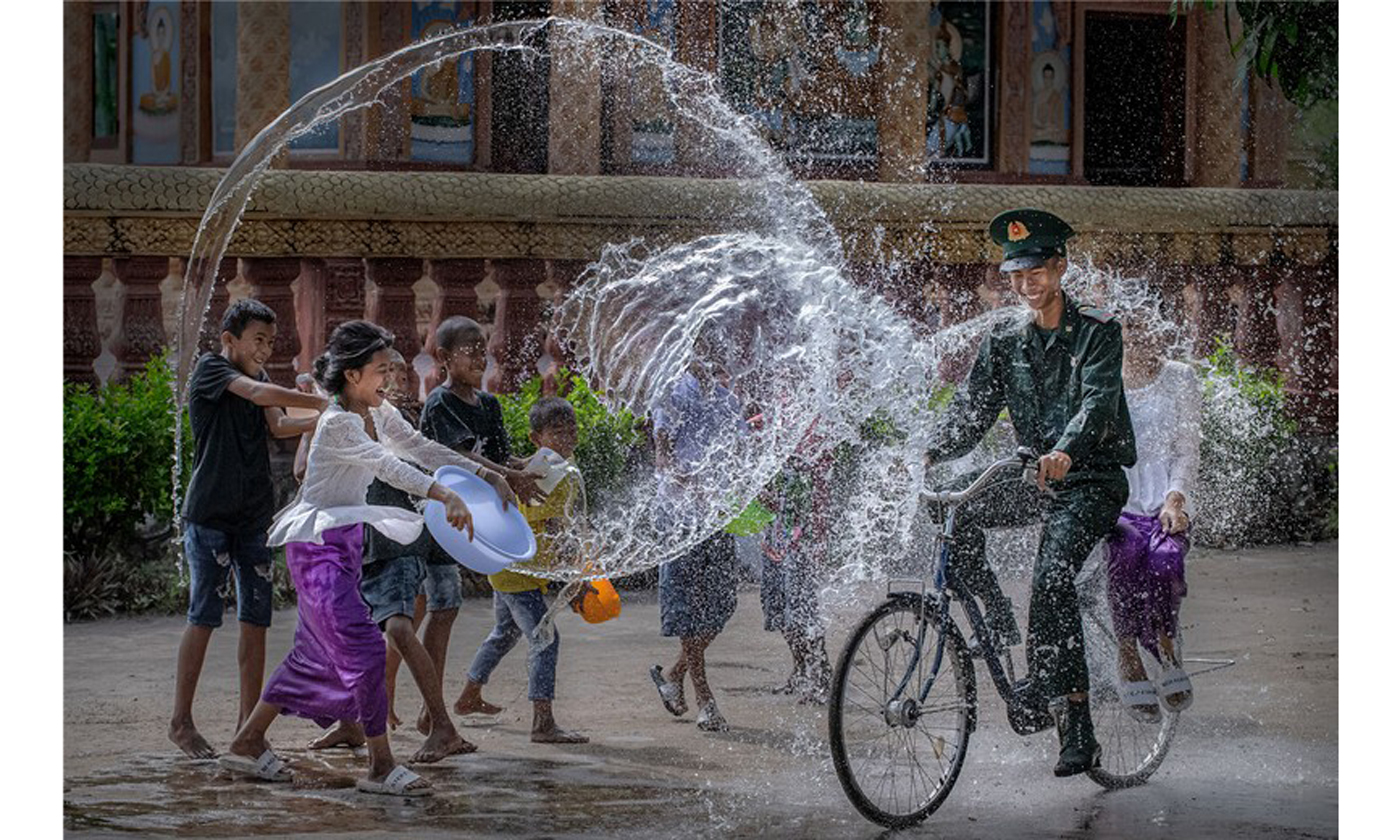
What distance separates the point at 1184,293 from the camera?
10797 millimetres

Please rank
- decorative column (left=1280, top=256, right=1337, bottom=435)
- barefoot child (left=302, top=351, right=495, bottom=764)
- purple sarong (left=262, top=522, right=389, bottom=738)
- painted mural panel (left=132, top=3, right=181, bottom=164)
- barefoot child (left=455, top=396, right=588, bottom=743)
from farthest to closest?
painted mural panel (left=132, top=3, right=181, bottom=164) < decorative column (left=1280, top=256, right=1337, bottom=435) < barefoot child (left=455, top=396, right=588, bottom=743) < barefoot child (left=302, top=351, right=495, bottom=764) < purple sarong (left=262, top=522, right=389, bottom=738)

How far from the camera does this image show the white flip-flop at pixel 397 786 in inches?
236

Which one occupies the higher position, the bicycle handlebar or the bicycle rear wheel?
the bicycle handlebar

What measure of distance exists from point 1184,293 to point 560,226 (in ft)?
11.2

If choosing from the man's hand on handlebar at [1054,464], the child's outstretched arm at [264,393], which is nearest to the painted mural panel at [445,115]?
the child's outstretched arm at [264,393]

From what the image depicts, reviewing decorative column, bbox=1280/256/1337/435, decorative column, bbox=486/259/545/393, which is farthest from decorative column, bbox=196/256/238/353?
decorative column, bbox=1280/256/1337/435

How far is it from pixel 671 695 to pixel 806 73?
603 centimetres

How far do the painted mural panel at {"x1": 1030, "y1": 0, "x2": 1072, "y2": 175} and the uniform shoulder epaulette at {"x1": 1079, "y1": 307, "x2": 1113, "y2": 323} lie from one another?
26.3 ft

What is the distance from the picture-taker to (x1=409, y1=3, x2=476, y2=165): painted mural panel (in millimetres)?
12469

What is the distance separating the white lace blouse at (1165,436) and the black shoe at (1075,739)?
756mm

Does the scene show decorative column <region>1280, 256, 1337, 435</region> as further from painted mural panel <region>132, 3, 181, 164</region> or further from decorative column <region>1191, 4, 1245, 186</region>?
painted mural panel <region>132, 3, 181, 164</region>

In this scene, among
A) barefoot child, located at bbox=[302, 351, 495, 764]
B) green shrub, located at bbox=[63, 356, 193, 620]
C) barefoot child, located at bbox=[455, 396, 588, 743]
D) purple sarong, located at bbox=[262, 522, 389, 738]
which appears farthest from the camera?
green shrub, located at bbox=[63, 356, 193, 620]

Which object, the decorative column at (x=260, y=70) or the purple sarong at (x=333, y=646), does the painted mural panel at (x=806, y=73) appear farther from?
the purple sarong at (x=333, y=646)

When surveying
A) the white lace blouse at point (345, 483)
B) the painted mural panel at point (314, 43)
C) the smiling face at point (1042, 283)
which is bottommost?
the white lace blouse at point (345, 483)
